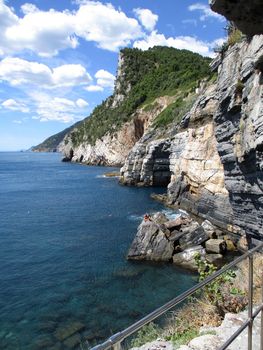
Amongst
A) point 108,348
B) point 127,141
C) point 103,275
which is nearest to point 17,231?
point 103,275

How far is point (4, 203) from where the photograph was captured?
5291 centimetres

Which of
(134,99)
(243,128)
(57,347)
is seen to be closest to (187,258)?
(243,128)

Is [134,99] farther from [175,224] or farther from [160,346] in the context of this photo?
[160,346]

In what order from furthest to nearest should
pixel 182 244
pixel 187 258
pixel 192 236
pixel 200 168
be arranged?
pixel 200 168, pixel 192 236, pixel 182 244, pixel 187 258

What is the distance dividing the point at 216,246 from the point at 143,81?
91.3 metres

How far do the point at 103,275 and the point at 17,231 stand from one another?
48.1 feet

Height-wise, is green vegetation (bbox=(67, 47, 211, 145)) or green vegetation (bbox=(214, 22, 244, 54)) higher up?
green vegetation (bbox=(67, 47, 211, 145))

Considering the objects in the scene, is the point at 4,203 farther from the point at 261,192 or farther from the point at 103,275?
the point at 261,192

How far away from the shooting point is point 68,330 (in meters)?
18.2

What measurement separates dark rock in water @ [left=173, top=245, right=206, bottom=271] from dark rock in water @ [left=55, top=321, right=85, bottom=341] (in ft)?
33.6

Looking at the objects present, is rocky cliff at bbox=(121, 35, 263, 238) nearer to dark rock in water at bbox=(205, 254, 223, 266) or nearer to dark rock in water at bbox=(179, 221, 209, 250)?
dark rock in water at bbox=(205, 254, 223, 266)

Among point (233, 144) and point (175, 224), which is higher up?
point (233, 144)

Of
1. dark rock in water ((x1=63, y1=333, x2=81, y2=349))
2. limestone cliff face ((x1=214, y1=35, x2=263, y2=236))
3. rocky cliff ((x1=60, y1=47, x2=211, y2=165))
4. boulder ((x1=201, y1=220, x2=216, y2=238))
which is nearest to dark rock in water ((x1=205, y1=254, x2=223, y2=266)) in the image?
boulder ((x1=201, y1=220, x2=216, y2=238))

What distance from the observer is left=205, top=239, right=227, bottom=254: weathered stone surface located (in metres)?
28.8
